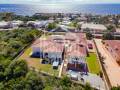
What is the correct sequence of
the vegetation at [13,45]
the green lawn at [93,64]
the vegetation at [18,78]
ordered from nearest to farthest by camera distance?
the vegetation at [18,78] < the green lawn at [93,64] < the vegetation at [13,45]

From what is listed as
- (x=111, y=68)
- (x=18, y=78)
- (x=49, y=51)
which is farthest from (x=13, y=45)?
(x=111, y=68)

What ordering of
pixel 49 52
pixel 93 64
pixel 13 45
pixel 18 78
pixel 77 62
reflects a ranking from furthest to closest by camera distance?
1. pixel 13 45
2. pixel 49 52
3. pixel 93 64
4. pixel 77 62
5. pixel 18 78

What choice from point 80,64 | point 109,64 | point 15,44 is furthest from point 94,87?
point 15,44

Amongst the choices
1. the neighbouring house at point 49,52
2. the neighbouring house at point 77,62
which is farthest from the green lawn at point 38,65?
the neighbouring house at point 77,62

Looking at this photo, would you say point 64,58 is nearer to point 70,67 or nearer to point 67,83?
point 70,67

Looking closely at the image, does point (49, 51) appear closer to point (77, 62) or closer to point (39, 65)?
point (39, 65)

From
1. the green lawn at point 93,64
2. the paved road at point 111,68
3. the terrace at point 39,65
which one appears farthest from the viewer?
the green lawn at point 93,64

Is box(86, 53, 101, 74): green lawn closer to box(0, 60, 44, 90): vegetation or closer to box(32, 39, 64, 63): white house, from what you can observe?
box(32, 39, 64, 63): white house

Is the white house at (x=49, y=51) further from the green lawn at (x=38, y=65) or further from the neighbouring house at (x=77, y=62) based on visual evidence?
the neighbouring house at (x=77, y=62)
